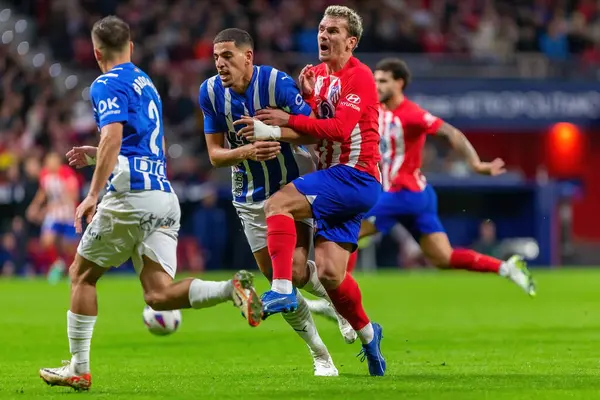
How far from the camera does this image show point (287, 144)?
8023 millimetres

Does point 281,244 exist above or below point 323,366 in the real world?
above

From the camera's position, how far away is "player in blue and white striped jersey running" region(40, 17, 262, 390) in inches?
284

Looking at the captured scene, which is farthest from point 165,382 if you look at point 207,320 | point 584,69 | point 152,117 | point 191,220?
point 584,69

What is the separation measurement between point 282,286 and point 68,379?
4.59 ft

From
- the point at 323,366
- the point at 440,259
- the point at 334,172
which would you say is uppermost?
the point at 334,172

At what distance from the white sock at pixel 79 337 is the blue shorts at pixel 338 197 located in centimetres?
156

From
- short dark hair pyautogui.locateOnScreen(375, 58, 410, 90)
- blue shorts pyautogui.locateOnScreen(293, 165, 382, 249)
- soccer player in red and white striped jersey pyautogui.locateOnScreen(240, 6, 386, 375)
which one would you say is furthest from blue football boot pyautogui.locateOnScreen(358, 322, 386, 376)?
short dark hair pyautogui.locateOnScreen(375, 58, 410, 90)

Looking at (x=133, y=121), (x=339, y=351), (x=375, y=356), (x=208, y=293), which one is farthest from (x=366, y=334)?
(x=339, y=351)

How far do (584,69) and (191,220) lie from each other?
954 cm

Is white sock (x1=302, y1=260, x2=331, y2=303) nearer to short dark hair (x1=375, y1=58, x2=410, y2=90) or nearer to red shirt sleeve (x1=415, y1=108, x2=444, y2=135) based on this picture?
red shirt sleeve (x1=415, y1=108, x2=444, y2=135)

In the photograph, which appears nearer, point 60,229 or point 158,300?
point 158,300

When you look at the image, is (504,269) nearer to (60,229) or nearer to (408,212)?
(408,212)

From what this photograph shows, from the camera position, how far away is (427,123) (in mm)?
12188

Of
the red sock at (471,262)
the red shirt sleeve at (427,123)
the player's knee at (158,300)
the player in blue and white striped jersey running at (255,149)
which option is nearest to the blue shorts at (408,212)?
the red sock at (471,262)
